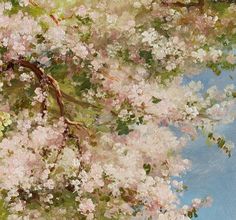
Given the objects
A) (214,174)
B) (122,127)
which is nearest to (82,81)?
(122,127)

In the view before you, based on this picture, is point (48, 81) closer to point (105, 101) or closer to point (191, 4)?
point (105, 101)

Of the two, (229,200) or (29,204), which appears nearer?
(29,204)

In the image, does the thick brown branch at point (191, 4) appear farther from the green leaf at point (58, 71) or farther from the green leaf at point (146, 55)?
the green leaf at point (58, 71)

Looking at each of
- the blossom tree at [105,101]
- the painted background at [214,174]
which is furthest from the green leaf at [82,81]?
the painted background at [214,174]

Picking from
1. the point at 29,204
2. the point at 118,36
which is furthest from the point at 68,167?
the point at 118,36

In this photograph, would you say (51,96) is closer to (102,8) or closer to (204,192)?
(102,8)

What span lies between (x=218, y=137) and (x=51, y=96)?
2.42 feet

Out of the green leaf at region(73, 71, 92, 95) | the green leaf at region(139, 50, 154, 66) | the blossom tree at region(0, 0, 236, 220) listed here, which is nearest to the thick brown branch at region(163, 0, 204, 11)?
the blossom tree at region(0, 0, 236, 220)

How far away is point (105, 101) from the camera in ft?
8.60

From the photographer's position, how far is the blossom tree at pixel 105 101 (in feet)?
8.25

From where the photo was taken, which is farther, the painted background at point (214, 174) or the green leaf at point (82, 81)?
the painted background at point (214, 174)

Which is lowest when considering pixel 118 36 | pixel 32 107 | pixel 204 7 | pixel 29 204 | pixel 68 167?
pixel 29 204

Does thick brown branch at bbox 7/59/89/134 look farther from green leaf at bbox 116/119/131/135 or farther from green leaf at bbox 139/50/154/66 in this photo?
green leaf at bbox 139/50/154/66

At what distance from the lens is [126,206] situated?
2.61m
